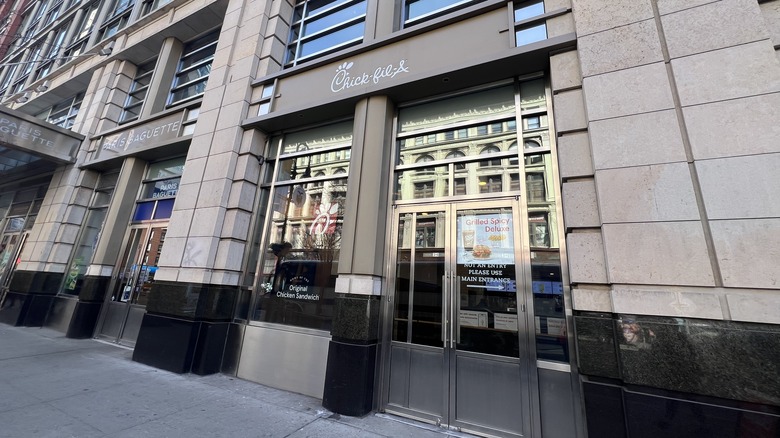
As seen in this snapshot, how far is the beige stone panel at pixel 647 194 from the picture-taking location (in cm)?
335

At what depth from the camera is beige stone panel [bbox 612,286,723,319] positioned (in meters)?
3.02

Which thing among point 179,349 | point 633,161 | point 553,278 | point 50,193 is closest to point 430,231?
point 553,278

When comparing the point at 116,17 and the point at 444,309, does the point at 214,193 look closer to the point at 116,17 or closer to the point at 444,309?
the point at 444,309

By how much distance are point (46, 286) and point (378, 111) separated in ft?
37.9

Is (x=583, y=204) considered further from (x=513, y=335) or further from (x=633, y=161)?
(x=513, y=335)

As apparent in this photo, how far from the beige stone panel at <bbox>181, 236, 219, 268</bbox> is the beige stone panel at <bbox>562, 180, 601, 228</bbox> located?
6.31 m

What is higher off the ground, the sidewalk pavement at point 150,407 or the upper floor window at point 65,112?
the upper floor window at point 65,112

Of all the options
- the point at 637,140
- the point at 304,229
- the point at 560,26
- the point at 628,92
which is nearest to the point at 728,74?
the point at 628,92

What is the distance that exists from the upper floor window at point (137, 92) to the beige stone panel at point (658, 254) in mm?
13906

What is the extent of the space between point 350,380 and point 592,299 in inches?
133

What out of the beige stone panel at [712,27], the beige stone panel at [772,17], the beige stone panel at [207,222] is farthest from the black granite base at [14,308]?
the beige stone panel at [772,17]

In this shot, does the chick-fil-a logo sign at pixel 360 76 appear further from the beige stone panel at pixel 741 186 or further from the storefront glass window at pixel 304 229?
the beige stone panel at pixel 741 186

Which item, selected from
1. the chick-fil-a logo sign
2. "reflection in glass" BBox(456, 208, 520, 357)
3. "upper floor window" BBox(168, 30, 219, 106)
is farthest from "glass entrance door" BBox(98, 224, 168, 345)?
"reflection in glass" BBox(456, 208, 520, 357)

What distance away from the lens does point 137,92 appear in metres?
11.3
